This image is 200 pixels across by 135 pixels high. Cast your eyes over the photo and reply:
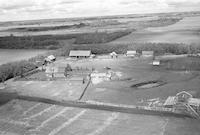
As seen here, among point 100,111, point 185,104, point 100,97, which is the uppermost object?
point 185,104

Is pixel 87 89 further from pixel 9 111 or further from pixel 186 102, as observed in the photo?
pixel 186 102

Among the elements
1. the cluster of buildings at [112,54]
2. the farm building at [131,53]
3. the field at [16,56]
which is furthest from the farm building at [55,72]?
the field at [16,56]

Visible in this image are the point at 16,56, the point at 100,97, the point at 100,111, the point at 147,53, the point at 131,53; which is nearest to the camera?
the point at 100,111

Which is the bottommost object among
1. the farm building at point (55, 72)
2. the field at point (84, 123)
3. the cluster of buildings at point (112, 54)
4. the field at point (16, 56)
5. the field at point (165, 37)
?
the field at point (84, 123)

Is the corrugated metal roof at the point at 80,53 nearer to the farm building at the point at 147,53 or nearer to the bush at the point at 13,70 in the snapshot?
the bush at the point at 13,70

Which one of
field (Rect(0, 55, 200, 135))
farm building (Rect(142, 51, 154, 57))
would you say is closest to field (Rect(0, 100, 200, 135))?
field (Rect(0, 55, 200, 135))

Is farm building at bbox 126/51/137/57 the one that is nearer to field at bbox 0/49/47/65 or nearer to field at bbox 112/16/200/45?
field at bbox 112/16/200/45

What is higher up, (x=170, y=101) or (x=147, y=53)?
(x=147, y=53)

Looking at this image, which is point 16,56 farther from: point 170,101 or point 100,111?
point 170,101

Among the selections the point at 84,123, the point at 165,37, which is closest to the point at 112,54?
the point at 84,123
